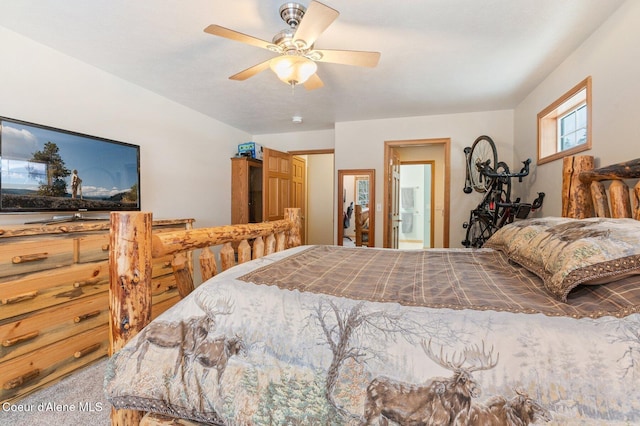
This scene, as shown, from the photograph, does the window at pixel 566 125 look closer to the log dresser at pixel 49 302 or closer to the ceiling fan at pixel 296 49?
the ceiling fan at pixel 296 49

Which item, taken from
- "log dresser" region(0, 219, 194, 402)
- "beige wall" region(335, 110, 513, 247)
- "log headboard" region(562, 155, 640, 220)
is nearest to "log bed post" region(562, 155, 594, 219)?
"log headboard" region(562, 155, 640, 220)

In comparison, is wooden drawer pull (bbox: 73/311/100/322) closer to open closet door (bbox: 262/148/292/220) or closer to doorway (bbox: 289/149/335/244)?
open closet door (bbox: 262/148/292/220)

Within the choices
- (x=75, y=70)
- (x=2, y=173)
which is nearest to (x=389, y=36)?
(x=75, y=70)

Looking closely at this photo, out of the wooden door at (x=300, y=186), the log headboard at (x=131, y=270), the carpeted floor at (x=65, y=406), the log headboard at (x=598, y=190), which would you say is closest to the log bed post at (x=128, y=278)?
the log headboard at (x=131, y=270)

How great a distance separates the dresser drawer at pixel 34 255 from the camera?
175 centimetres

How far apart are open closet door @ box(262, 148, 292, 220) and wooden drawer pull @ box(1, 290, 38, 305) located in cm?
281

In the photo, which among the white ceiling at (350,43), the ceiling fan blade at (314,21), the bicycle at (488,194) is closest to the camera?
the ceiling fan blade at (314,21)

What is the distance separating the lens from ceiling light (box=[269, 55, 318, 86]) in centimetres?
→ 191

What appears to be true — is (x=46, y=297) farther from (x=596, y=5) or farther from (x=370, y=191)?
(x=596, y=5)

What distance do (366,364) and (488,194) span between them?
3462 mm

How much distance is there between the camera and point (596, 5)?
1.85m

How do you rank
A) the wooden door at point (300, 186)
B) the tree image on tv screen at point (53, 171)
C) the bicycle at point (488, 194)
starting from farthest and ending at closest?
1. the wooden door at point (300, 186)
2. the bicycle at point (488, 194)
3. the tree image on tv screen at point (53, 171)

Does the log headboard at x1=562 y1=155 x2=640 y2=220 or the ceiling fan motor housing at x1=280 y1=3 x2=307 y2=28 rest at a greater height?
the ceiling fan motor housing at x1=280 y1=3 x2=307 y2=28

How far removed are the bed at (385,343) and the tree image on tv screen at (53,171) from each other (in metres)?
1.91
